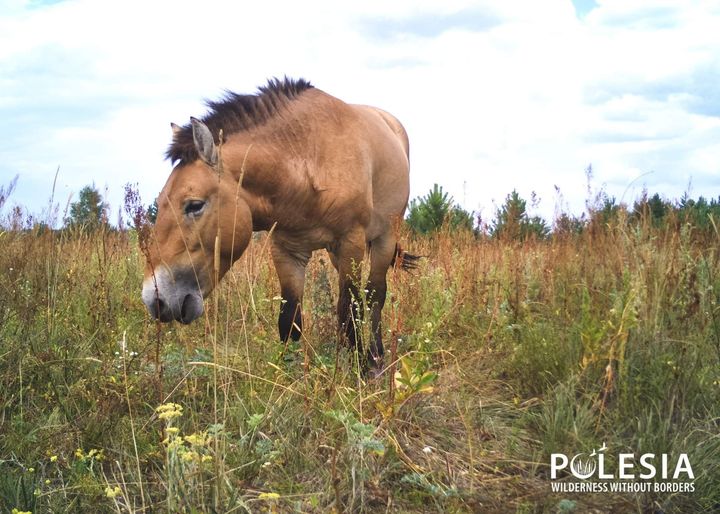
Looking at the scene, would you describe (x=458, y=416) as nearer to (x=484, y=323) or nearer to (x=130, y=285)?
(x=484, y=323)

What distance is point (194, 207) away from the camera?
4273 millimetres

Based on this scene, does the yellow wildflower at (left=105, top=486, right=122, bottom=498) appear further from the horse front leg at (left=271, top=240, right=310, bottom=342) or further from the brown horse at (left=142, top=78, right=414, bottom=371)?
the horse front leg at (left=271, top=240, right=310, bottom=342)

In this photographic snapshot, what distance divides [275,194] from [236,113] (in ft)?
2.12

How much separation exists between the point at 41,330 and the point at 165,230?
107 cm

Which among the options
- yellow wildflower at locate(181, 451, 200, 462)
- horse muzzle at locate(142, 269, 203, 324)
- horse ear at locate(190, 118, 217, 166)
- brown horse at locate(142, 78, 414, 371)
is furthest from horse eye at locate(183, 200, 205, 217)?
yellow wildflower at locate(181, 451, 200, 462)

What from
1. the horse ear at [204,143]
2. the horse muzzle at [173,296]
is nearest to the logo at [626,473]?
the horse muzzle at [173,296]

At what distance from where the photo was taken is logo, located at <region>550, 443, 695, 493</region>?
9.48 feet

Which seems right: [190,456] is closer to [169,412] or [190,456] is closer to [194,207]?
[169,412]

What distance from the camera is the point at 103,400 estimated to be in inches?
134

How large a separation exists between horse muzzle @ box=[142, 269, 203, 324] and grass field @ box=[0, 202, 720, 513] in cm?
30

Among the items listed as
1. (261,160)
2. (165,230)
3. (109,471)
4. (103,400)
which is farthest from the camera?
(261,160)

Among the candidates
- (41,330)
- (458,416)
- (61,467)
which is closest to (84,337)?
(41,330)

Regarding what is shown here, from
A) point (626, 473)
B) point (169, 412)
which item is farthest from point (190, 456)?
point (626, 473)

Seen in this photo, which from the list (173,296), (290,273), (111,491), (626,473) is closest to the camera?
(111,491)
